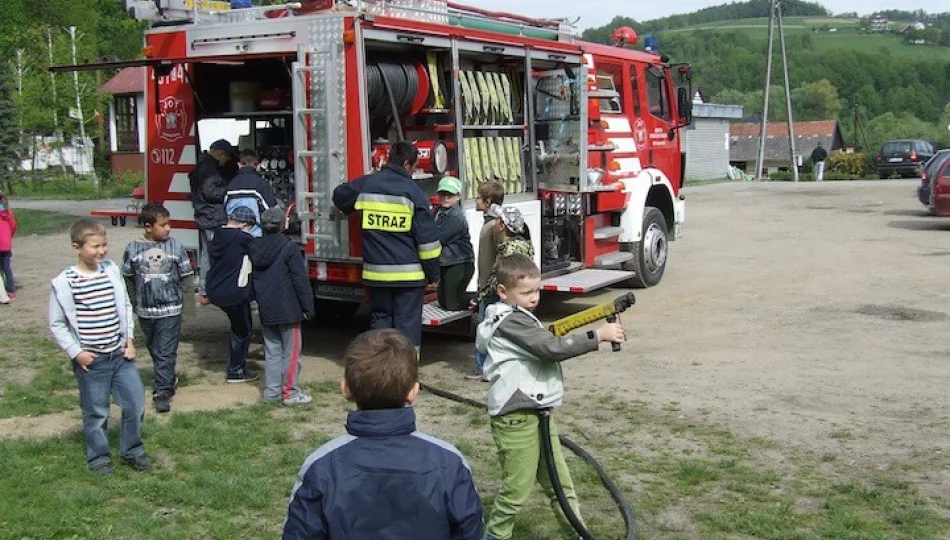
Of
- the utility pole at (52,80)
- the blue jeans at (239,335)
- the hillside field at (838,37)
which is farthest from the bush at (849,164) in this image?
the hillside field at (838,37)

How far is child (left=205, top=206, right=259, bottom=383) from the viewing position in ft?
24.6

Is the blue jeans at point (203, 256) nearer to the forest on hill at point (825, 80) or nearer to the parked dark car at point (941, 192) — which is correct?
the parked dark car at point (941, 192)

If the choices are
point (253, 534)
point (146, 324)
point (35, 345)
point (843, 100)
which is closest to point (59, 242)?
point (35, 345)

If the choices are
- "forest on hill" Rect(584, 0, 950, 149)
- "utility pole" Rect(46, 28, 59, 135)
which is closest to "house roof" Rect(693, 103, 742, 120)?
"utility pole" Rect(46, 28, 59, 135)

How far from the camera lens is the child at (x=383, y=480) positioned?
2.62 m

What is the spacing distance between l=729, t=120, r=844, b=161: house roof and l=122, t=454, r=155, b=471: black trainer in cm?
7874

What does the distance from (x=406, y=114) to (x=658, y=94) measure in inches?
201

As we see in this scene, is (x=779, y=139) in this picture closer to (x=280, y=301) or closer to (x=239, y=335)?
(x=239, y=335)

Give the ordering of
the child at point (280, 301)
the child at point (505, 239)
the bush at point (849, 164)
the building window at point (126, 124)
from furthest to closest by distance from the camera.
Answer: the building window at point (126, 124)
the bush at point (849, 164)
the child at point (505, 239)
the child at point (280, 301)

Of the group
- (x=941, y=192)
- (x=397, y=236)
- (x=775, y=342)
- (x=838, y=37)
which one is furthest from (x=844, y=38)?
(x=397, y=236)

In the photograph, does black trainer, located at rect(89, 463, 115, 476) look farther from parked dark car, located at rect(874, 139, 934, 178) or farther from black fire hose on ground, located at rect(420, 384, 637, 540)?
parked dark car, located at rect(874, 139, 934, 178)

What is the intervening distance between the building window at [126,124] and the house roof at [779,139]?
48.5 m

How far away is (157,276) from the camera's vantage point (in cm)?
661

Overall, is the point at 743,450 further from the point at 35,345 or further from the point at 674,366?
the point at 35,345
